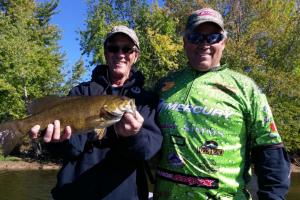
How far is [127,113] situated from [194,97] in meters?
0.66

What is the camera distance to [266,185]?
3.49 metres

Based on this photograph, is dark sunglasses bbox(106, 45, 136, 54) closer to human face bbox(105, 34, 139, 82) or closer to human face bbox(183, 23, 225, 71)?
human face bbox(105, 34, 139, 82)

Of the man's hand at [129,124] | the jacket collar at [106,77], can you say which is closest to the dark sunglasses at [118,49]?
the jacket collar at [106,77]

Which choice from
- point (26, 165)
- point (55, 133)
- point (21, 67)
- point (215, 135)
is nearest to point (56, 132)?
point (55, 133)

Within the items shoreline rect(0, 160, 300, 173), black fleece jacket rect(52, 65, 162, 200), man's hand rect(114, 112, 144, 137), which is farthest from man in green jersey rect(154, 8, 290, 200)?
shoreline rect(0, 160, 300, 173)

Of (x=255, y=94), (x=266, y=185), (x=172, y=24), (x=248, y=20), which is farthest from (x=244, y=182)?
(x=172, y=24)

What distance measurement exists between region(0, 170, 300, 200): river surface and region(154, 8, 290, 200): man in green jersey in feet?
45.7

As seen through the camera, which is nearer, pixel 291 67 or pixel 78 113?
pixel 78 113

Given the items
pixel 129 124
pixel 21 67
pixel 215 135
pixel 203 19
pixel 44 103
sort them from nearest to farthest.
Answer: pixel 129 124, pixel 215 135, pixel 203 19, pixel 44 103, pixel 21 67

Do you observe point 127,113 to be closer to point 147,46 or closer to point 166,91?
point 166,91

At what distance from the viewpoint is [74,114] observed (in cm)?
377

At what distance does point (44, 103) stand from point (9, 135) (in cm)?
42

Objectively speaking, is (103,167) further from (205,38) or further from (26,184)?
(26,184)

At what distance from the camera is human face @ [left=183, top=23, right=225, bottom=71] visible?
382cm
